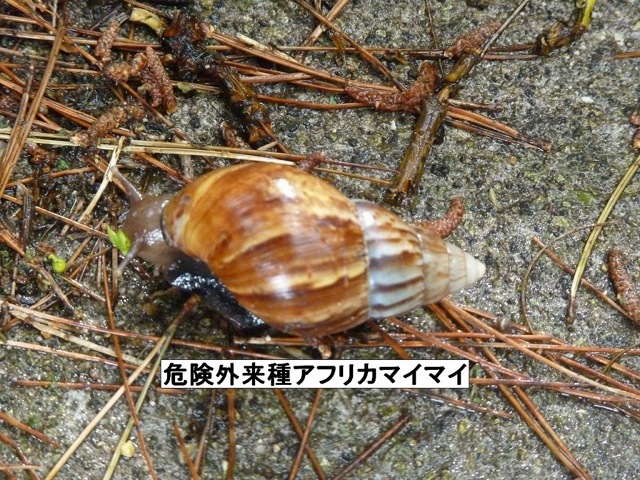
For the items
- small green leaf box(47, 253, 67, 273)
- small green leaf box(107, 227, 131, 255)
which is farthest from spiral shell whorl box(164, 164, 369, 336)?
small green leaf box(47, 253, 67, 273)

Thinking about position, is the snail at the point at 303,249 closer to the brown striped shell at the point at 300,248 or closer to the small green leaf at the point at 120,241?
the brown striped shell at the point at 300,248

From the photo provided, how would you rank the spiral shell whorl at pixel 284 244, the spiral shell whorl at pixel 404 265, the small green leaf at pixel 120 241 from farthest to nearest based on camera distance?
the small green leaf at pixel 120 241 < the spiral shell whorl at pixel 404 265 < the spiral shell whorl at pixel 284 244

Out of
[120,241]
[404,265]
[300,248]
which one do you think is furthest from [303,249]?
[120,241]

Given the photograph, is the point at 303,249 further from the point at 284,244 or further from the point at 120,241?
the point at 120,241

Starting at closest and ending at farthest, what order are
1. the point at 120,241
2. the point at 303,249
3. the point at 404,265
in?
the point at 303,249 < the point at 404,265 < the point at 120,241

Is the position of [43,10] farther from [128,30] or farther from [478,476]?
[478,476]

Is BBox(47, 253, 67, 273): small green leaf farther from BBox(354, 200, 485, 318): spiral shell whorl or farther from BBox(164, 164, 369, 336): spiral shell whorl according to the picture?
BBox(354, 200, 485, 318): spiral shell whorl

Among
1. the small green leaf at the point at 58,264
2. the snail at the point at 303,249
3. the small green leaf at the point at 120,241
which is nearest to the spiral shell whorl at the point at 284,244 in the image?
the snail at the point at 303,249

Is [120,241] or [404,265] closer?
[404,265]

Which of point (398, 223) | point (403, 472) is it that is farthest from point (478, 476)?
point (398, 223)
